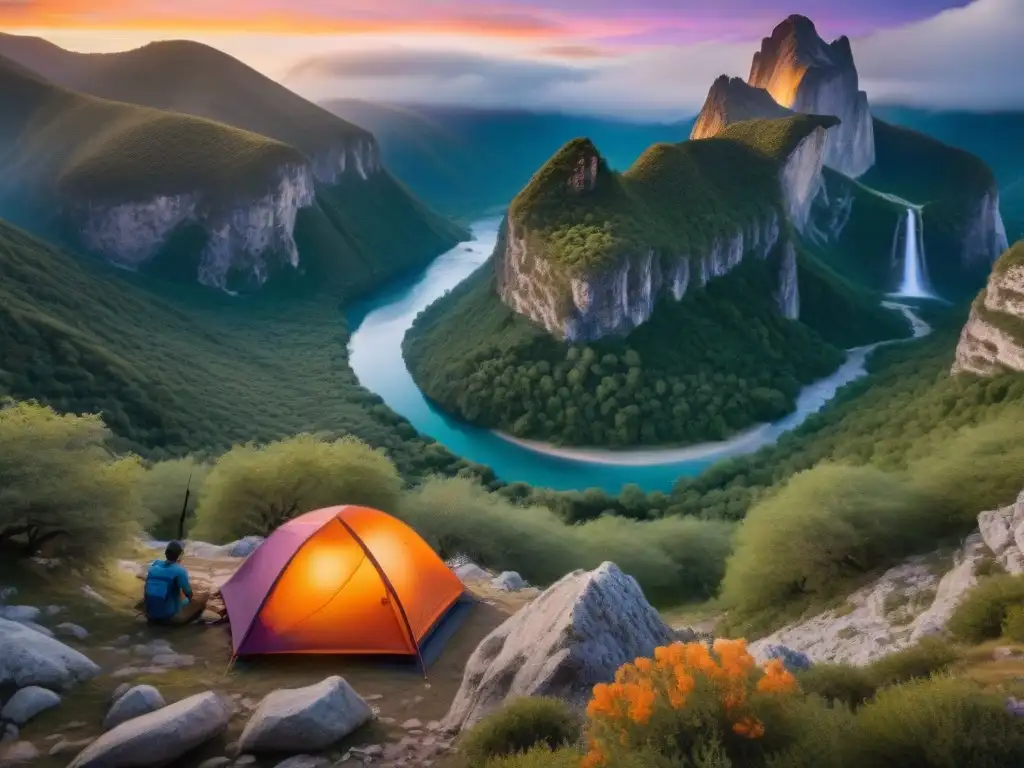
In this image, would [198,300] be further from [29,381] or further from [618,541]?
[618,541]

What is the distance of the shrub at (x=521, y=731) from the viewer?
27.8ft

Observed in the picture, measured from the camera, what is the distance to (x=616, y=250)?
68.9 meters

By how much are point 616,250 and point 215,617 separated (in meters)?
59.2

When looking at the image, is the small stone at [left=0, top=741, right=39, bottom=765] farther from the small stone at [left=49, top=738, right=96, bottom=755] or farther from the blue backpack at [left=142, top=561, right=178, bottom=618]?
the blue backpack at [left=142, top=561, right=178, bottom=618]

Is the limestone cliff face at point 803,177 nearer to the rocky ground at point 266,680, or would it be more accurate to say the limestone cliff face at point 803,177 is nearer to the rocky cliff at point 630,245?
the rocky cliff at point 630,245

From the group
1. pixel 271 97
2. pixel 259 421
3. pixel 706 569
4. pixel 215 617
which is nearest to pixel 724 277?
pixel 259 421

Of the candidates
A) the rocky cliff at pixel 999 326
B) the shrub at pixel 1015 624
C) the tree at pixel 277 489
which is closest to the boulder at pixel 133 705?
the tree at pixel 277 489

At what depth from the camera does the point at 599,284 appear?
68.9 metres

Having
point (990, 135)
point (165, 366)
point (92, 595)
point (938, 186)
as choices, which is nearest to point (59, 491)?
point (92, 595)

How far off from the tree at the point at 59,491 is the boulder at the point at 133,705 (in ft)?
14.4

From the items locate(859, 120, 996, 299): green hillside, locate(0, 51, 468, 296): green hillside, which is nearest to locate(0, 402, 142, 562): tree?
locate(0, 51, 468, 296): green hillside

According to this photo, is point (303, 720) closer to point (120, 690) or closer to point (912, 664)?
point (120, 690)

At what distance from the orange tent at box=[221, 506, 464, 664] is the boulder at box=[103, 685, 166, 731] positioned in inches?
87.4

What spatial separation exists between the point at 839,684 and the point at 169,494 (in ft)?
72.5
